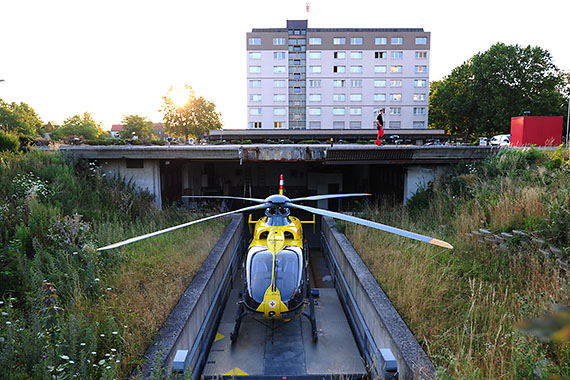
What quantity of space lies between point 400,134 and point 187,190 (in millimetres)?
29231

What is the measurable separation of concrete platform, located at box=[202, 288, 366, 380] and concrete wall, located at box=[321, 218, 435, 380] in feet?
2.73

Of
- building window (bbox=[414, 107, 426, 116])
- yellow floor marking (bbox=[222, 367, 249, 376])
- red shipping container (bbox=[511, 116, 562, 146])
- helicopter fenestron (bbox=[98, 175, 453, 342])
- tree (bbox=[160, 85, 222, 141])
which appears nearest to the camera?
yellow floor marking (bbox=[222, 367, 249, 376])

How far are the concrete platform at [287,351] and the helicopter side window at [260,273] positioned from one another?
127 centimetres

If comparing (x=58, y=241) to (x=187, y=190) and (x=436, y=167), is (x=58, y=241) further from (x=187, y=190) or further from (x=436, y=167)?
(x=436, y=167)

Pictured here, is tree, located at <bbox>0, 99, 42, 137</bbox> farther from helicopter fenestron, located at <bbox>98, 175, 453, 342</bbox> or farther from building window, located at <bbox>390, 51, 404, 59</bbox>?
building window, located at <bbox>390, 51, 404, 59</bbox>

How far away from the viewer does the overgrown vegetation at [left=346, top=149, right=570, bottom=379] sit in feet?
14.6

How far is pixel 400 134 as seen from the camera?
131 ft

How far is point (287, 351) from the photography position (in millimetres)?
7277

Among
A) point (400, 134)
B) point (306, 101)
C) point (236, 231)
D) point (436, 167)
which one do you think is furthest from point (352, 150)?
point (306, 101)

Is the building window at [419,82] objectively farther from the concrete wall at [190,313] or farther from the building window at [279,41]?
the concrete wall at [190,313]

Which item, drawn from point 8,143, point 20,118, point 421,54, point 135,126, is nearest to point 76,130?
point 20,118

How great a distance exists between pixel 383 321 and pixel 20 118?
244 ft

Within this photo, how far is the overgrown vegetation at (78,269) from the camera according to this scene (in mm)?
4473

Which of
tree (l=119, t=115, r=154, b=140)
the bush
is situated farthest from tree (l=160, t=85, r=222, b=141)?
the bush
